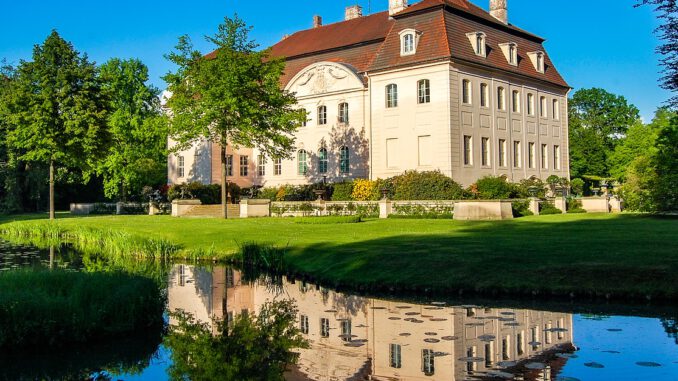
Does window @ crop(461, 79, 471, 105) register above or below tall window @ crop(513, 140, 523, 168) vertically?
above

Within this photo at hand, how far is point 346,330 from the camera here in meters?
10.5

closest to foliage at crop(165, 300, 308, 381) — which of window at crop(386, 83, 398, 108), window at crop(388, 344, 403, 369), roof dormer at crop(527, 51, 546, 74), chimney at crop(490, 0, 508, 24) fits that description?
window at crop(388, 344, 403, 369)

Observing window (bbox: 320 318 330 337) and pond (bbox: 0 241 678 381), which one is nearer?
pond (bbox: 0 241 678 381)

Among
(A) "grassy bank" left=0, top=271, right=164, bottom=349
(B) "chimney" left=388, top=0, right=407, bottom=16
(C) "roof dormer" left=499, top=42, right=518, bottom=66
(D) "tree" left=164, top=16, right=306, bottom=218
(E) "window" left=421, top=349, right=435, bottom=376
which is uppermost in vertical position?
(B) "chimney" left=388, top=0, right=407, bottom=16

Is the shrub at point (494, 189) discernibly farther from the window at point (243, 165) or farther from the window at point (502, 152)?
the window at point (243, 165)

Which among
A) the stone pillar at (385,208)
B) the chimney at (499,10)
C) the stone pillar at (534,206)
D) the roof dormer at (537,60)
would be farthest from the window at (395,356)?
the chimney at (499,10)

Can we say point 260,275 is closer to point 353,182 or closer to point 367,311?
point 367,311

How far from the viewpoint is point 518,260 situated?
1495 centimetres

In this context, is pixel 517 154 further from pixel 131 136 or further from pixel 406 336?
pixel 406 336

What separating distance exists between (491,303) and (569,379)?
4.99m

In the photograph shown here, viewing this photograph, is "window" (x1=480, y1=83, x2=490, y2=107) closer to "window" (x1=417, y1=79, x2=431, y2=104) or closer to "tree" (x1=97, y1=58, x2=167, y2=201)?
"window" (x1=417, y1=79, x2=431, y2=104)

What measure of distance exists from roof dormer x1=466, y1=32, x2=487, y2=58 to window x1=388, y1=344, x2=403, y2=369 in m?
32.4

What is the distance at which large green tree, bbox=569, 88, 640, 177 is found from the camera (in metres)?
67.8

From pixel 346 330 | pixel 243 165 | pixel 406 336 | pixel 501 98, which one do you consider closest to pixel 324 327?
pixel 346 330
